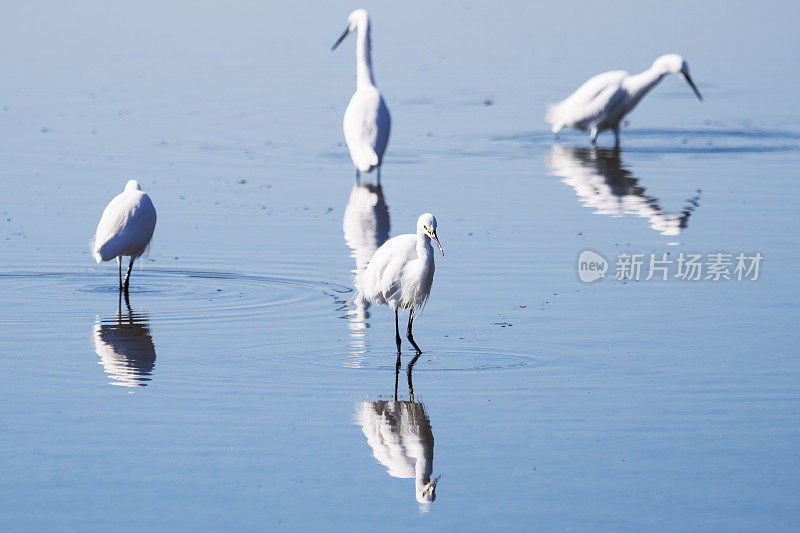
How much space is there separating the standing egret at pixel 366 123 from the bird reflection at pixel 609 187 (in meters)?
2.28

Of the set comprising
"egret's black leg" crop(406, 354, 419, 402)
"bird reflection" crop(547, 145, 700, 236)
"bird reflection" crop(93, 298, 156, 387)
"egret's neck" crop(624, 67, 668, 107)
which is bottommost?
"egret's black leg" crop(406, 354, 419, 402)

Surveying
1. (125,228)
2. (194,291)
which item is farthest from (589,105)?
(125,228)

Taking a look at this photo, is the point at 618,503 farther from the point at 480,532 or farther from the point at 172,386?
the point at 172,386

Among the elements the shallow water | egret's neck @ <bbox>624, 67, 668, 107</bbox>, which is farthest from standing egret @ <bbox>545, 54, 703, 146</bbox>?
the shallow water

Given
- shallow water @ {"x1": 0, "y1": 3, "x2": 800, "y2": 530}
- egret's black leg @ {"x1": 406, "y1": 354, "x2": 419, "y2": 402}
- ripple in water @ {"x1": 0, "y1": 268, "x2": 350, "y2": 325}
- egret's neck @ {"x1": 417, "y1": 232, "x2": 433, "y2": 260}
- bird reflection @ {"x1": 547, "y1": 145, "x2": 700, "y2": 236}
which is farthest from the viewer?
bird reflection @ {"x1": 547, "y1": 145, "x2": 700, "y2": 236}

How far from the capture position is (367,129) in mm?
18047

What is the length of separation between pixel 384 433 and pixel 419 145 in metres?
13.5

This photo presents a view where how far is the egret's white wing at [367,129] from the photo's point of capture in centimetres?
1766

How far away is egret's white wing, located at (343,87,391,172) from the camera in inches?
695

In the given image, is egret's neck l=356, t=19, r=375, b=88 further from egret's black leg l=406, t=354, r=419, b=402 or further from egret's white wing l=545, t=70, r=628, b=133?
egret's black leg l=406, t=354, r=419, b=402

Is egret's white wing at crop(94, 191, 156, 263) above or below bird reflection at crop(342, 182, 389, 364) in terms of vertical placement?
above

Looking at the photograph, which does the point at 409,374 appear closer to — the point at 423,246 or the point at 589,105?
the point at 423,246

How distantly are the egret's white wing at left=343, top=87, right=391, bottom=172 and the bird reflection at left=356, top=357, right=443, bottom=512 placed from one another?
916 centimetres

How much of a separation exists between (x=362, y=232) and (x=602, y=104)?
8.30 metres
